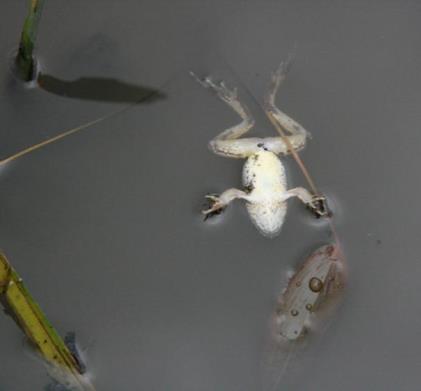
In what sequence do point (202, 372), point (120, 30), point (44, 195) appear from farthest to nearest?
point (120, 30), point (44, 195), point (202, 372)

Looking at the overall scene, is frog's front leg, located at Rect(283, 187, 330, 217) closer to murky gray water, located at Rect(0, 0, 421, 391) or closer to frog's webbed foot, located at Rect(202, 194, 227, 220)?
murky gray water, located at Rect(0, 0, 421, 391)

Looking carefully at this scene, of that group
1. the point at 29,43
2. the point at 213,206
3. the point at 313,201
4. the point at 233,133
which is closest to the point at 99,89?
the point at 29,43

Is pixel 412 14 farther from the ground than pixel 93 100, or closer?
farther from the ground

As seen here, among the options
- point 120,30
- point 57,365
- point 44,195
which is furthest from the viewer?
point 120,30

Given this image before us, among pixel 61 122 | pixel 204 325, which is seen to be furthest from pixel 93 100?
pixel 204 325

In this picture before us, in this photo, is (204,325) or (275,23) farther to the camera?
(275,23)

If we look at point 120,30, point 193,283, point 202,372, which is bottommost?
point 202,372

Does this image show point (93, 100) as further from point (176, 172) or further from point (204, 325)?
point (204, 325)

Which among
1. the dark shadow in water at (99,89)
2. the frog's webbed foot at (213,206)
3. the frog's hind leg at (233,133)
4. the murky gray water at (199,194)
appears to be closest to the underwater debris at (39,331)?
the murky gray water at (199,194)
